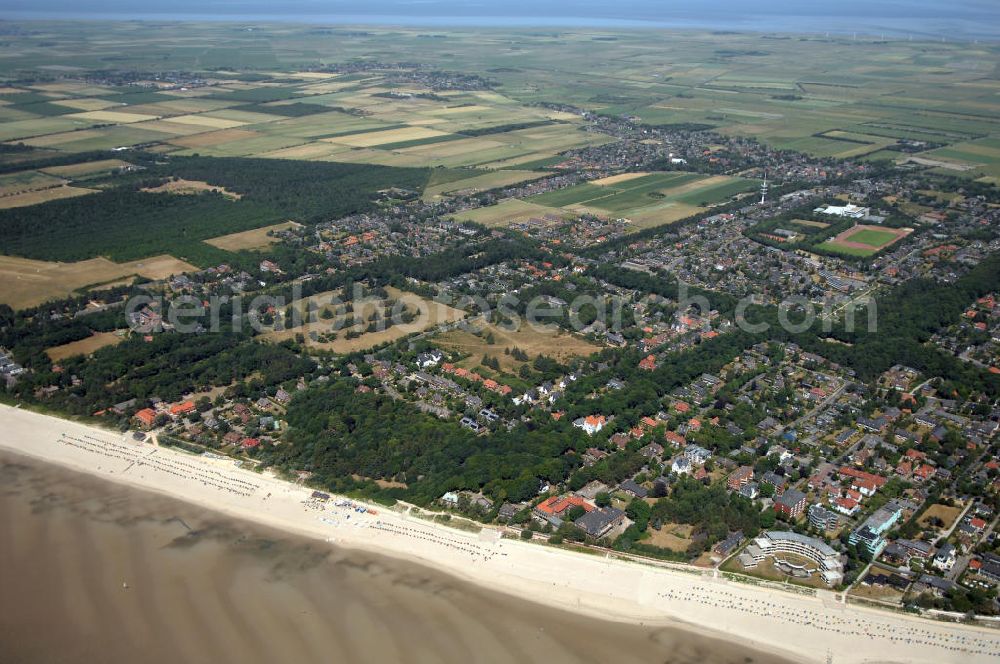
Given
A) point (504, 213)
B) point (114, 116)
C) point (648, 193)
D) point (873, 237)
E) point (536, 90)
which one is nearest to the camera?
point (873, 237)

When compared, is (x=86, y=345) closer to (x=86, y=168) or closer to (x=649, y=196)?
(x=86, y=168)

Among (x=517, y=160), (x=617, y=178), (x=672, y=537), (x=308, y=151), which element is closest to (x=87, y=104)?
(x=308, y=151)

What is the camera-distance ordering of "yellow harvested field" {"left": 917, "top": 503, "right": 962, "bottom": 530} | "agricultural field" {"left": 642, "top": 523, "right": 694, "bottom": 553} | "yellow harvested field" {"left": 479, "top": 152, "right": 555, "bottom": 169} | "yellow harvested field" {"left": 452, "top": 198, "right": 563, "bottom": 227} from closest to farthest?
"agricultural field" {"left": 642, "top": 523, "right": 694, "bottom": 553} < "yellow harvested field" {"left": 917, "top": 503, "right": 962, "bottom": 530} < "yellow harvested field" {"left": 452, "top": 198, "right": 563, "bottom": 227} < "yellow harvested field" {"left": 479, "top": 152, "right": 555, "bottom": 169}

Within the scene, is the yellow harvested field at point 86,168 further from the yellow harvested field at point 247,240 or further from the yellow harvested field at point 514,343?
the yellow harvested field at point 514,343

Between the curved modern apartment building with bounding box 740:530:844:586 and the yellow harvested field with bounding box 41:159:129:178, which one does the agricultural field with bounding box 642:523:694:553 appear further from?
the yellow harvested field with bounding box 41:159:129:178

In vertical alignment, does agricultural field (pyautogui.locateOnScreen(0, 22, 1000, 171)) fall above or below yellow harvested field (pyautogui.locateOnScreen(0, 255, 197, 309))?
above

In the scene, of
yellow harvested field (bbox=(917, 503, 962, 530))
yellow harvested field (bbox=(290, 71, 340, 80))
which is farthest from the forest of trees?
yellow harvested field (bbox=(290, 71, 340, 80))
